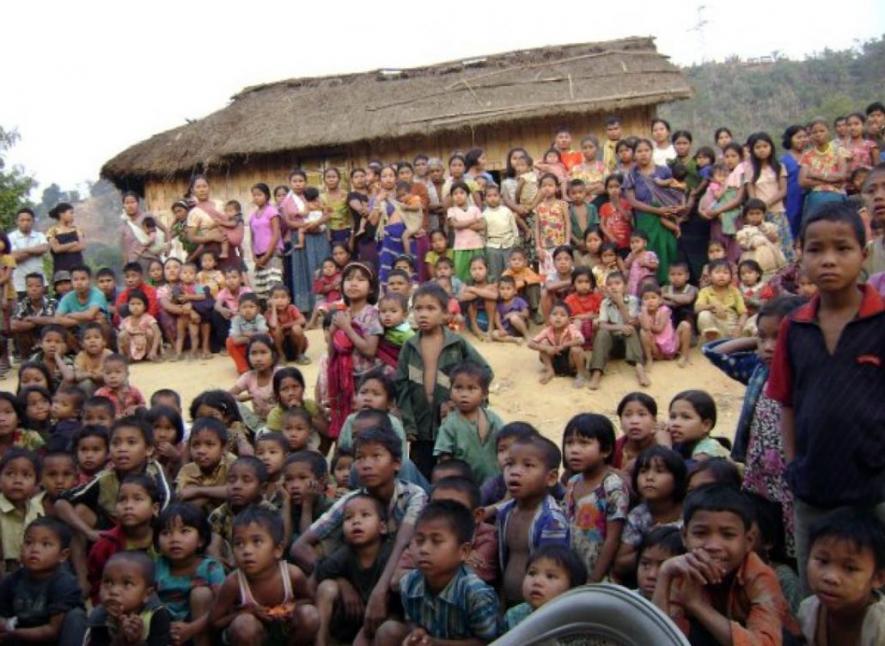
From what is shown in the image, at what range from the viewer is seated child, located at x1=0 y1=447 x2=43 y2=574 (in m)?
4.73

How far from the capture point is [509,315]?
28.7ft

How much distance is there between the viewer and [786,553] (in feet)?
11.8

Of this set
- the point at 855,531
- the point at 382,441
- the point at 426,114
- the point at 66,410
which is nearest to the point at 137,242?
the point at 426,114

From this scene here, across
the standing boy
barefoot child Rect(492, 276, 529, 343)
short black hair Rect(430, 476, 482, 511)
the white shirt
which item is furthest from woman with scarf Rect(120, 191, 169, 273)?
the standing boy

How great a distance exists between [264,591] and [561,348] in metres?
4.27

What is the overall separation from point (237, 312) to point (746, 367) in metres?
5.73

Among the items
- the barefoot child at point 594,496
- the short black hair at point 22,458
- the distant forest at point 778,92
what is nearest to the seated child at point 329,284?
the short black hair at point 22,458

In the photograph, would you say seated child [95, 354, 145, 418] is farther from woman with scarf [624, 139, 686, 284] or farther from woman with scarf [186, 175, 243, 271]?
woman with scarf [624, 139, 686, 284]

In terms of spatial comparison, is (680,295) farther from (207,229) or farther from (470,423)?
(207,229)

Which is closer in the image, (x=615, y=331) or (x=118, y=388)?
(x=118, y=388)

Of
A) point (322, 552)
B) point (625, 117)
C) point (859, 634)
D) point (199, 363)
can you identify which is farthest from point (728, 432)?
point (625, 117)

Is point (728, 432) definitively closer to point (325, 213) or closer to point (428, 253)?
point (428, 253)

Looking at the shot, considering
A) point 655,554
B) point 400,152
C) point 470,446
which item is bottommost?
point 655,554

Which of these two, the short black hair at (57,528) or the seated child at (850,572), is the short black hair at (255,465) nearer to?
the short black hair at (57,528)
